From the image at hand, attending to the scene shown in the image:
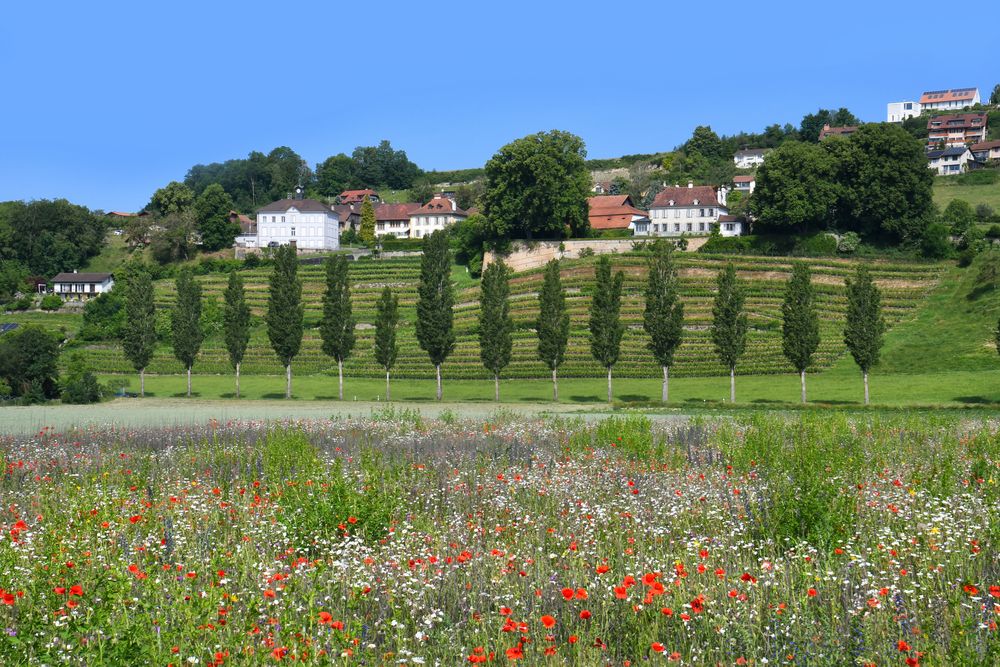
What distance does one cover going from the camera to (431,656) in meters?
8.00

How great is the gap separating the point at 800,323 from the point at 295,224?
103822 mm

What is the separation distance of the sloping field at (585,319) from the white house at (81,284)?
862 inches

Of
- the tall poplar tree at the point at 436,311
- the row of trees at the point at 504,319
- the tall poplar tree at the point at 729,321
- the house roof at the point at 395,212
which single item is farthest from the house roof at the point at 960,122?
the tall poplar tree at the point at 436,311

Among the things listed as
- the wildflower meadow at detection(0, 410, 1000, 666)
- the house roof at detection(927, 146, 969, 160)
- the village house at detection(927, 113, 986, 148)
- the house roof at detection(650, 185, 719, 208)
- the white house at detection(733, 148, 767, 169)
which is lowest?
the wildflower meadow at detection(0, 410, 1000, 666)

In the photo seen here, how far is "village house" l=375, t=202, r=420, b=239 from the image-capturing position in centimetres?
16000

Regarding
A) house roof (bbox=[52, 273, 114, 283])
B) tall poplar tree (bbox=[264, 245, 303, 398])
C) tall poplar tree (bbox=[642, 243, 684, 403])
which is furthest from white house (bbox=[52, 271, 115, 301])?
tall poplar tree (bbox=[642, 243, 684, 403])

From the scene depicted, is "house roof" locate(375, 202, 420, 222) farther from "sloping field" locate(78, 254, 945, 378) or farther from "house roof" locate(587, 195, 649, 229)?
"sloping field" locate(78, 254, 945, 378)

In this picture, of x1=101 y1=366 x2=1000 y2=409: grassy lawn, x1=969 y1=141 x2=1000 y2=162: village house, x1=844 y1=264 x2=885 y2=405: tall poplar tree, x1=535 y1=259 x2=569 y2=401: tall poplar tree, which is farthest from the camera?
x1=969 y1=141 x2=1000 y2=162: village house

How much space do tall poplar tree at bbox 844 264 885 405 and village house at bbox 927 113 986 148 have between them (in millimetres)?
151227

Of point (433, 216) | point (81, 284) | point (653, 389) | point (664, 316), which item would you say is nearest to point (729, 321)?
point (664, 316)

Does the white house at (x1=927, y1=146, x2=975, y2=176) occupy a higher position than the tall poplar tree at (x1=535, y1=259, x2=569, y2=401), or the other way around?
the white house at (x1=927, y1=146, x2=975, y2=176)

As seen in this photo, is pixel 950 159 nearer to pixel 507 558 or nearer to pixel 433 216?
pixel 433 216

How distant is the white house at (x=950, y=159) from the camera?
166 meters

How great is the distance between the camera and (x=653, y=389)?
6181 cm
